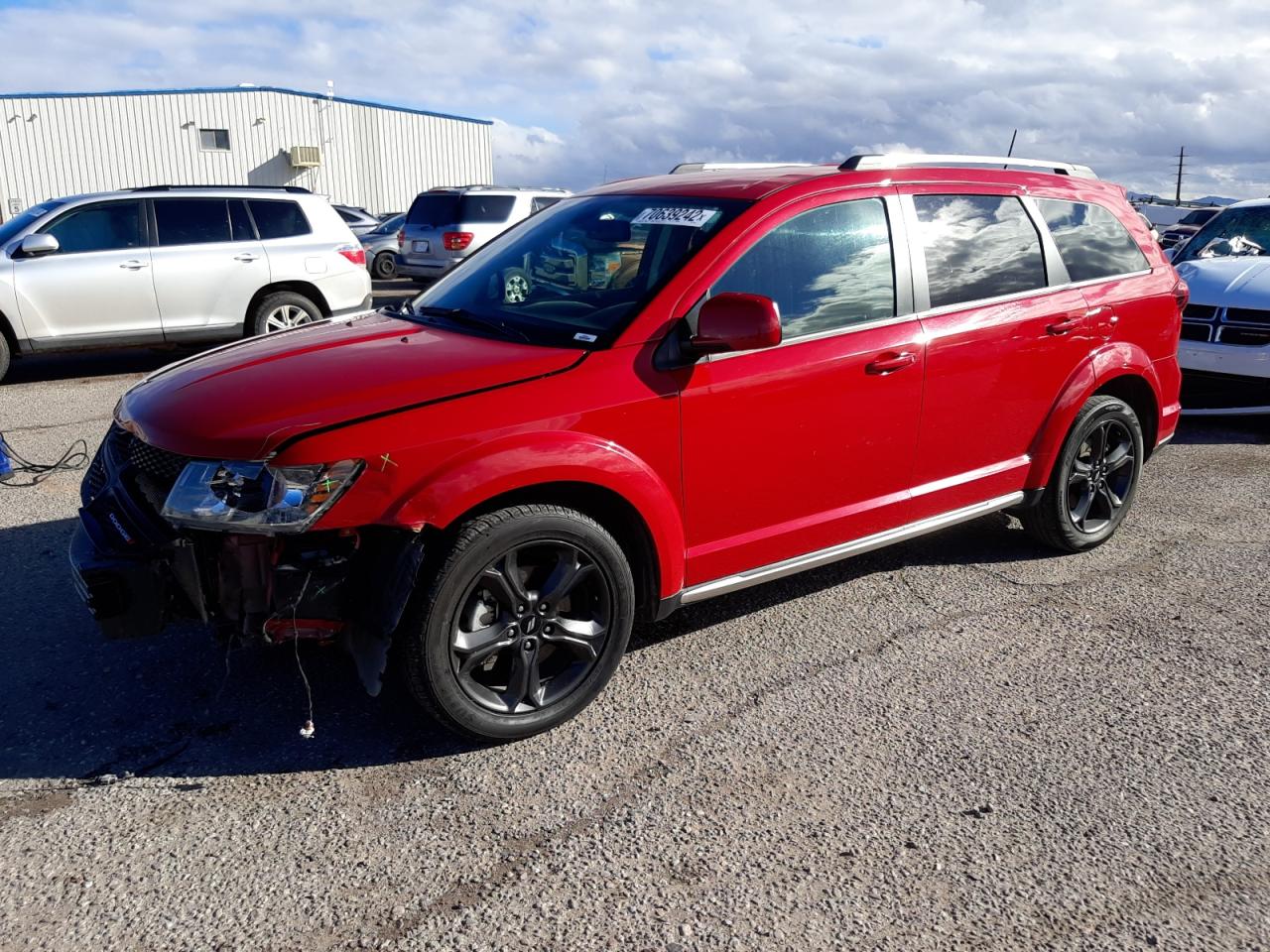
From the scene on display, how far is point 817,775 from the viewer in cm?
318

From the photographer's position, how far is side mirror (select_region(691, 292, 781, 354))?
3365 mm

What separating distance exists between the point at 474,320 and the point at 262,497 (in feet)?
4.07

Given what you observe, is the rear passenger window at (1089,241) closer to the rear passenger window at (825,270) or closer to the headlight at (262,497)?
the rear passenger window at (825,270)

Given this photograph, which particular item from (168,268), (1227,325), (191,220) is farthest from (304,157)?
(1227,325)

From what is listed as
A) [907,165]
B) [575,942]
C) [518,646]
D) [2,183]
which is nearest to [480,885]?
[575,942]

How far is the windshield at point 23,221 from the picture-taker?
29.9ft

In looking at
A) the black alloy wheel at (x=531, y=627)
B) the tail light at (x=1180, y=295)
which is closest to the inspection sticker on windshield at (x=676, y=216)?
the black alloy wheel at (x=531, y=627)

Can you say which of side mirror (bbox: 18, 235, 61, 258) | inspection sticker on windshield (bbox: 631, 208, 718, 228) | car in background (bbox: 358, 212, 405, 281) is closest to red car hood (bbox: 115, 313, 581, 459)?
inspection sticker on windshield (bbox: 631, 208, 718, 228)

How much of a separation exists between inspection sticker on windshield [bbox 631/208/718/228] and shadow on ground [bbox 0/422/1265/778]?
1.60 meters

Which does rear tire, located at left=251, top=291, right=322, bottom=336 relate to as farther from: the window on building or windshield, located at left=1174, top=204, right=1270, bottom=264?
the window on building

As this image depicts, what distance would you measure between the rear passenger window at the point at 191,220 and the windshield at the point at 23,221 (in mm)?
840

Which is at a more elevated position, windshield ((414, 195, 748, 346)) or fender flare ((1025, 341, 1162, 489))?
windshield ((414, 195, 748, 346))

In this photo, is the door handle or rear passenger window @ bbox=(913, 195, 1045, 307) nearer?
the door handle

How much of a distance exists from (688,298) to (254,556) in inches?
64.4
